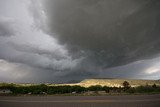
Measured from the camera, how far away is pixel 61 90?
5443 inches

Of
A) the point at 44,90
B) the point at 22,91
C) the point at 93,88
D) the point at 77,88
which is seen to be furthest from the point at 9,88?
the point at 93,88

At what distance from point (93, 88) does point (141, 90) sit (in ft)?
96.4

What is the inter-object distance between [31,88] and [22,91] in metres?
5.37

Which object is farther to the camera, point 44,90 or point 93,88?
point 93,88

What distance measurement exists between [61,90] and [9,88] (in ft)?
102

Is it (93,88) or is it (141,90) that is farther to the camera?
(93,88)

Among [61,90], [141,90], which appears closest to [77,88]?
[61,90]

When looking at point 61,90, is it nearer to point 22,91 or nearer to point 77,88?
point 77,88

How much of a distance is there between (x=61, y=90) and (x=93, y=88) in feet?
68.8

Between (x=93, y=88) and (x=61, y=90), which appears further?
(x=93, y=88)

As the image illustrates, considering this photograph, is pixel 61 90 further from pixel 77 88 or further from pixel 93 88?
pixel 93 88

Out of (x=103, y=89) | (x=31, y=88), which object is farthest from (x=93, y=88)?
(x=31, y=88)

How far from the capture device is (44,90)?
138250 millimetres

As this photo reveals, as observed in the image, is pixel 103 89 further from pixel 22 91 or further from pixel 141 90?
pixel 22 91
